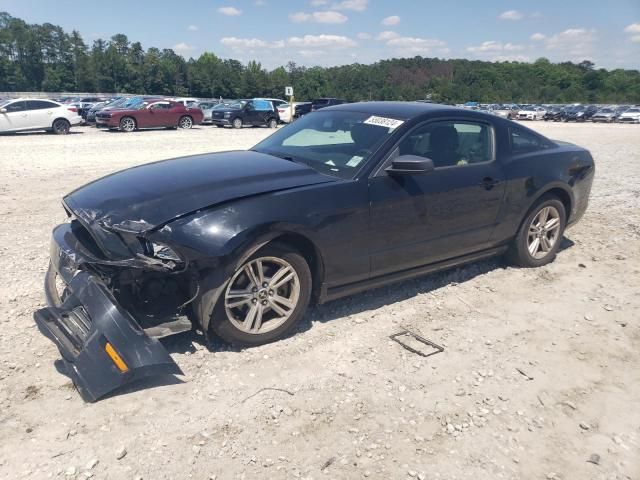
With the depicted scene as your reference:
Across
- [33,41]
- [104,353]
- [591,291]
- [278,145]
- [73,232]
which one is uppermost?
[33,41]

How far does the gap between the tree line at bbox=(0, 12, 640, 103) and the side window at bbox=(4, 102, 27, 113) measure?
6368cm

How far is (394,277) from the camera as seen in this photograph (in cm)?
409

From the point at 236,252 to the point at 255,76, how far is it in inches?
3331

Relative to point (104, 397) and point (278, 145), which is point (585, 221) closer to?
point (278, 145)

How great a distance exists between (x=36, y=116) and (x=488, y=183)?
20.7m

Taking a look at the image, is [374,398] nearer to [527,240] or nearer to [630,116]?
[527,240]

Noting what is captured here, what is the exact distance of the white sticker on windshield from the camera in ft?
13.5

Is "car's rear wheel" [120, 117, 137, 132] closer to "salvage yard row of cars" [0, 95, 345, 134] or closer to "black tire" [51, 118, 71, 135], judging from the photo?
"salvage yard row of cars" [0, 95, 345, 134]

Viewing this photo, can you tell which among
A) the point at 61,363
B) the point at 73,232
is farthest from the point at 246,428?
the point at 73,232

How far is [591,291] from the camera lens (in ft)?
15.8

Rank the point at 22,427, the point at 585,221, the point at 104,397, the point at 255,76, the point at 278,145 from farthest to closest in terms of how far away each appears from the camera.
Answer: the point at 255,76
the point at 585,221
the point at 278,145
the point at 104,397
the point at 22,427

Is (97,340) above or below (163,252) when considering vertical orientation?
below

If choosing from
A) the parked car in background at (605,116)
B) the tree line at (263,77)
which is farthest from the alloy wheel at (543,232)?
the tree line at (263,77)

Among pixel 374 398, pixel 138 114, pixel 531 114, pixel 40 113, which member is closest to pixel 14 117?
pixel 40 113
